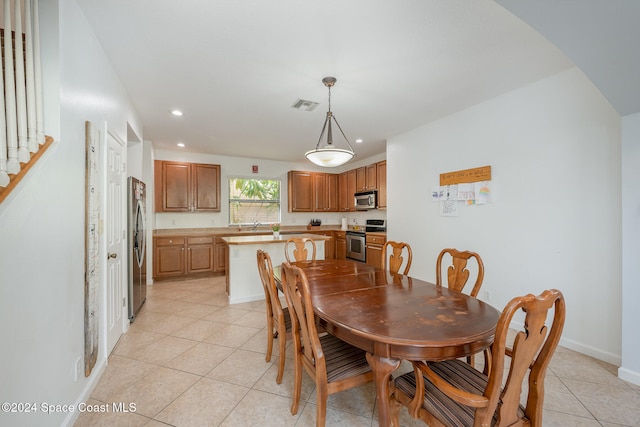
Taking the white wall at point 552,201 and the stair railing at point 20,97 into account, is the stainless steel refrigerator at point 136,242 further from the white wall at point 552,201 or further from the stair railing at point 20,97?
the white wall at point 552,201

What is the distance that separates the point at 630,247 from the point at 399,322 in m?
2.11

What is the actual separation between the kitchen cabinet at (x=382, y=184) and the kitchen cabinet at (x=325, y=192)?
1648 millimetres

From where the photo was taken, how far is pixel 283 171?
6.64 meters

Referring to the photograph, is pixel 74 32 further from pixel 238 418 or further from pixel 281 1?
pixel 238 418

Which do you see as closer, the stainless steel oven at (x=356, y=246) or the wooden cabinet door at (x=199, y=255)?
the wooden cabinet door at (x=199, y=255)

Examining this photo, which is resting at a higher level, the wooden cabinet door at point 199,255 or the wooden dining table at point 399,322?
the wooden dining table at point 399,322

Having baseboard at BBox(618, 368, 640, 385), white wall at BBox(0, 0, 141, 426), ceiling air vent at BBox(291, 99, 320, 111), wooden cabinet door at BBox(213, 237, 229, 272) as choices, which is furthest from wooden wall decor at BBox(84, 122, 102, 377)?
baseboard at BBox(618, 368, 640, 385)

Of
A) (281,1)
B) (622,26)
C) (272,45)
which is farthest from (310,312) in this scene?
(622,26)

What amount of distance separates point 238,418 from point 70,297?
4.18 ft

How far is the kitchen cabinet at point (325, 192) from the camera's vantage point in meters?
6.63

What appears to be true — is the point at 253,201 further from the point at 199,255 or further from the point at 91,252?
the point at 91,252

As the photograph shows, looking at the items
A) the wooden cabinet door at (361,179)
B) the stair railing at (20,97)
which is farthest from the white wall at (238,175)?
the stair railing at (20,97)

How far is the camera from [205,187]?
18.3ft

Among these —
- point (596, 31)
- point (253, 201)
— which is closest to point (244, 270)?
point (253, 201)
